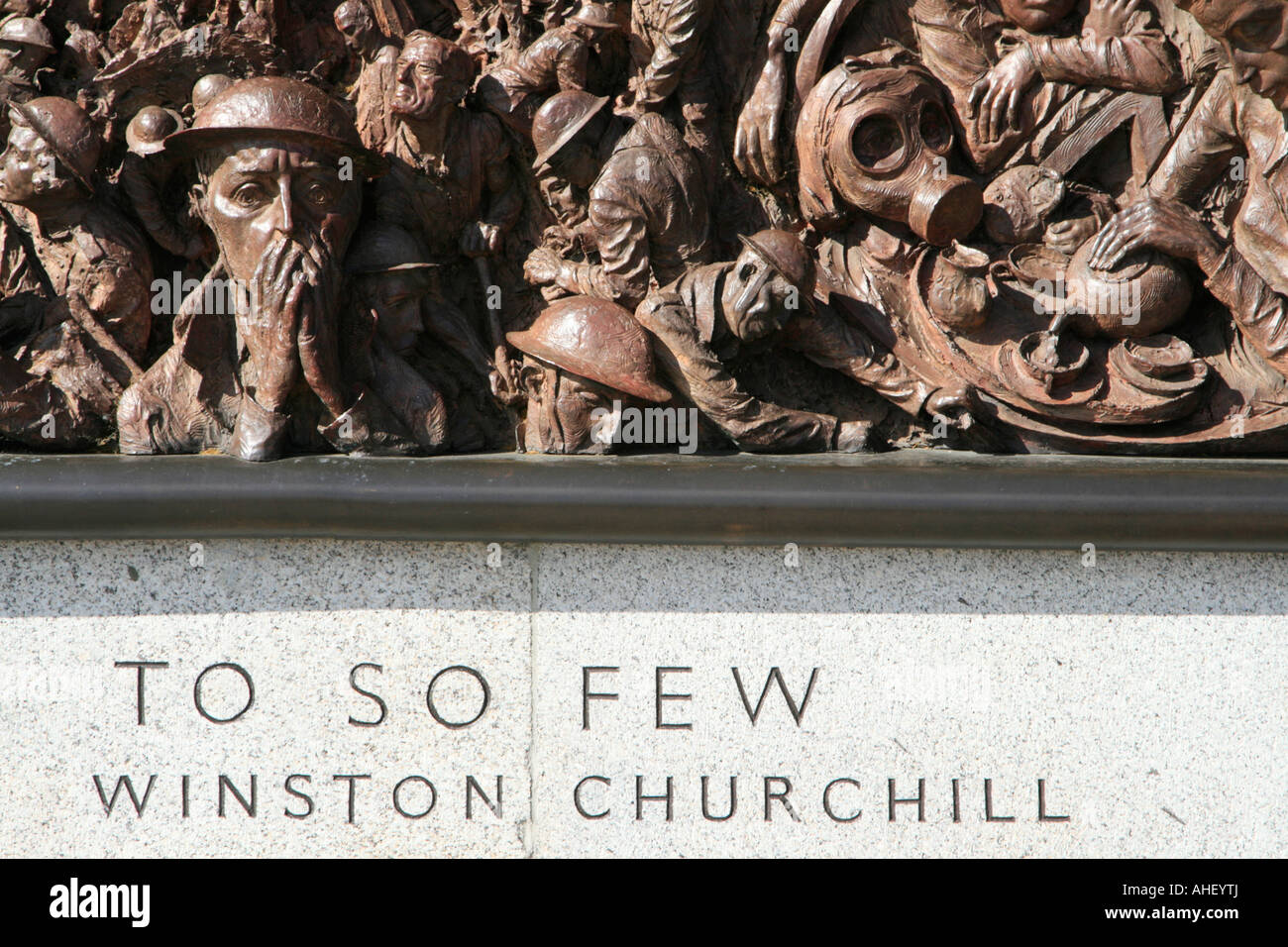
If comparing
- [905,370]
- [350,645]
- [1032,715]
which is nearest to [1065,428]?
[905,370]

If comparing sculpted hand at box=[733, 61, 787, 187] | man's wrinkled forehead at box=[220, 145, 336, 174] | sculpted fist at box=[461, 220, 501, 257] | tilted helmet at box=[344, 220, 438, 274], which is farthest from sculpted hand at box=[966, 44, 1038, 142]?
man's wrinkled forehead at box=[220, 145, 336, 174]

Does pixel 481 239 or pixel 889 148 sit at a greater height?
pixel 889 148

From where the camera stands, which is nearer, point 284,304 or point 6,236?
point 284,304

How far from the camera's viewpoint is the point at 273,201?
3318mm

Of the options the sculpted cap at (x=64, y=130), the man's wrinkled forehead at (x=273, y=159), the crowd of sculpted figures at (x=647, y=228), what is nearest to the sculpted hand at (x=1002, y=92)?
the crowd of sculpted figures at (x=647, y=228)

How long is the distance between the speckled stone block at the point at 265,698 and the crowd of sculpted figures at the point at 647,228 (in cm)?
34

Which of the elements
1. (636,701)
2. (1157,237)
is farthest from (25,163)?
(1157,237)

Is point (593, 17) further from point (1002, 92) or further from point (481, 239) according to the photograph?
point (1002, 92)

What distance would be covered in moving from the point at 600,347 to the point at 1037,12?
147cm

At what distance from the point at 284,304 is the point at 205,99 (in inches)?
24.7

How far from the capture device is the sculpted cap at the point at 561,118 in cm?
343

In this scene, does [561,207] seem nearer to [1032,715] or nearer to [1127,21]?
[1127,21]

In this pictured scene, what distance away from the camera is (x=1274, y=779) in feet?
10.8

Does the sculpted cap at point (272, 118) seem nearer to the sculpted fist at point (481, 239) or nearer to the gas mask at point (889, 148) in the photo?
the sculpted fist at point (481, 239)
